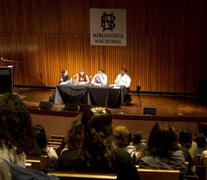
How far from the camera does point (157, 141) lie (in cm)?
252

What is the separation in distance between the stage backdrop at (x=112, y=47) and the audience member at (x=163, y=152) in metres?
8.18

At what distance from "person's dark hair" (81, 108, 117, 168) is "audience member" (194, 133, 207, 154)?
2594 mm

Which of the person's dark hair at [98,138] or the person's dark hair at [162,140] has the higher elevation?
the person's dark hair at [98,138]

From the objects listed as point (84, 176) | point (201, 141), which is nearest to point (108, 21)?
point (201, 141)

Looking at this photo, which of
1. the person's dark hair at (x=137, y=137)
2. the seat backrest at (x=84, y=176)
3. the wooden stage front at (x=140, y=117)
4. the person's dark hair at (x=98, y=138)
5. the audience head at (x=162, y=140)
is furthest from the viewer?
the wooden stage front at (x=140, y=117)

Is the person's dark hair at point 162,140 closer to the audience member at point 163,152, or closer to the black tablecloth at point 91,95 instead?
the audience member at point 163,152

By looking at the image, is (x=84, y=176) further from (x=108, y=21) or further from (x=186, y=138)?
(x=108, y=21)

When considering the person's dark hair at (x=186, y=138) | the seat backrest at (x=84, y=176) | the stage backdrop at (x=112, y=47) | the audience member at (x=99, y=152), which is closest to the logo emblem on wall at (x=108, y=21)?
the stage backdrop at (x=112, y=47)

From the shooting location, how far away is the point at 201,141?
14.1 ft

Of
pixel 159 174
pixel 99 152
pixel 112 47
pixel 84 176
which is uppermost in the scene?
pixel 112 47

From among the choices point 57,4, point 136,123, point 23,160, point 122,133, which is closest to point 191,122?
point 136,123

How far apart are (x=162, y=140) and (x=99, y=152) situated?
74cm

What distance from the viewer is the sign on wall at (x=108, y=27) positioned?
413 inches

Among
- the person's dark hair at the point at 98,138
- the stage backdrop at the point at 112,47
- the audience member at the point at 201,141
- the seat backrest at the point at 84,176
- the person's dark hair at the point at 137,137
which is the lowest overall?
the audience member at the point at 201,141
